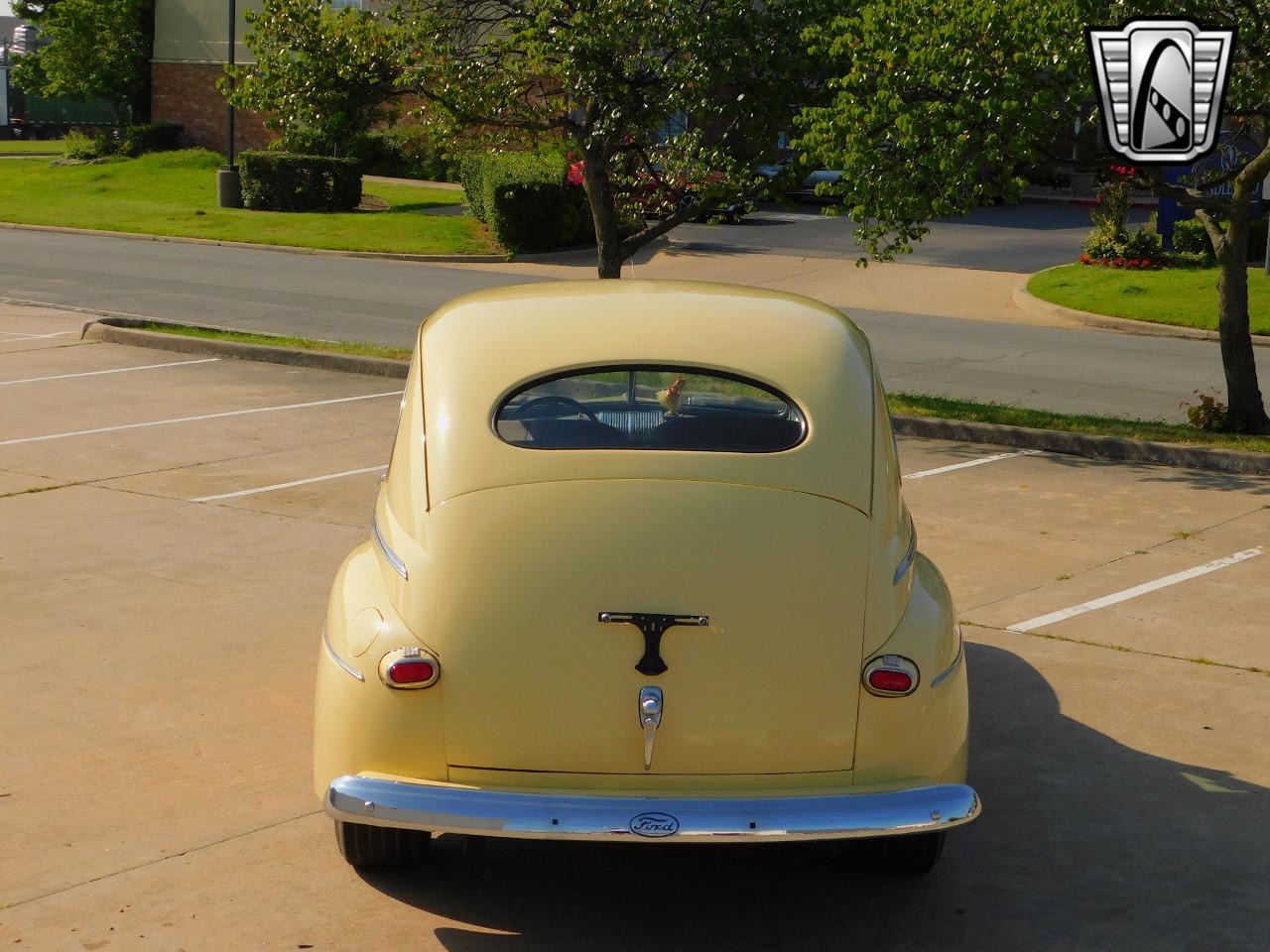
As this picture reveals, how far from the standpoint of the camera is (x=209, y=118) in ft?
160

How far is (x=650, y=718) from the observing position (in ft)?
14.4

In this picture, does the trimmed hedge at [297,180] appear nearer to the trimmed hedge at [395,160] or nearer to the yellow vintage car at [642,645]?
the trimmed hedge at [395,160]

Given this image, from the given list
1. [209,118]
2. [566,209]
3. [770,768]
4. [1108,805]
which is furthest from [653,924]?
[209,118]

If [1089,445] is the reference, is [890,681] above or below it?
above

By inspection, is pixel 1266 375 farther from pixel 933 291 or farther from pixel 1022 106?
pixel 933 291

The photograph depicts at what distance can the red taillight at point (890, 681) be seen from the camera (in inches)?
179

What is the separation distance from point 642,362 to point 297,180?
3304cm

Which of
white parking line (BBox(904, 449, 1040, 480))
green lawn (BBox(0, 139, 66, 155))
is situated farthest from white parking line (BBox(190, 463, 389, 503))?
green lawn (BBox(0, 139, 66, 155))

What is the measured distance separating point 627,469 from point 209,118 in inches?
1860

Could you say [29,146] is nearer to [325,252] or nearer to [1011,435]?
[325,252]

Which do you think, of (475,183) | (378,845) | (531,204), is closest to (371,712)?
(378,845)

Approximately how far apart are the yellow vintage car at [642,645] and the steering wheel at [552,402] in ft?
0.09

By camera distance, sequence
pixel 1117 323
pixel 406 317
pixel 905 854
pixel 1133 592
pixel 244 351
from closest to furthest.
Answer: pixel 905 854
pixel 1133 592
pixel 244 351
pixel 406 317
pixel 1117 323

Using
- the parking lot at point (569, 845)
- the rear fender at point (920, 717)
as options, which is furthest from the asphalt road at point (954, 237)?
the rear fender at point (920, 717)
